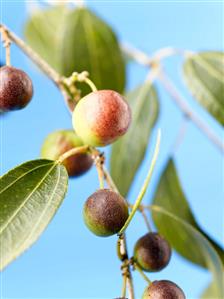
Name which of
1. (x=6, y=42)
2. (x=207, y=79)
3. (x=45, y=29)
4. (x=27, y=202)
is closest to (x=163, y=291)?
(x=27, y=202)

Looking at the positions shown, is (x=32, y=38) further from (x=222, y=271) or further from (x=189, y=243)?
(x=222, y=271)

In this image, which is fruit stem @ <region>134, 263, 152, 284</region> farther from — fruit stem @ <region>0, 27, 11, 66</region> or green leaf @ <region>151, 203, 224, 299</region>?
fruit stem @ <region>0, 27, 11, 66</region>

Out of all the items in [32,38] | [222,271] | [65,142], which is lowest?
[222,271]

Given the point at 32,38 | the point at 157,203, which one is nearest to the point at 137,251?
the point at 157,203

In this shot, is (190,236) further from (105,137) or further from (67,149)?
(105,137)

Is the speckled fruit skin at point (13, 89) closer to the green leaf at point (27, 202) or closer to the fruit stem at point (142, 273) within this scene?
the green leaf at point (27, 202)

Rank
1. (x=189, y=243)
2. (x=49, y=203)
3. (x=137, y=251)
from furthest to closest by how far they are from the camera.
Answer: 1. (x=189, y=243)
2. (x=137, y=251)
3. (x=49, y=203)

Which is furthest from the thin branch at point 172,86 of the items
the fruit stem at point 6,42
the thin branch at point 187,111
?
A: the fruit stem at point 6,42

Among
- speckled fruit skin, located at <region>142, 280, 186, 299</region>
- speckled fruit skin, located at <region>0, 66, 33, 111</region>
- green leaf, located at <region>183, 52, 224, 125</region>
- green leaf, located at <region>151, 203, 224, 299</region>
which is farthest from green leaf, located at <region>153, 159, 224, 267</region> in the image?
speckled fruit skin, located at <region>0, 66, 33, 111</region>
